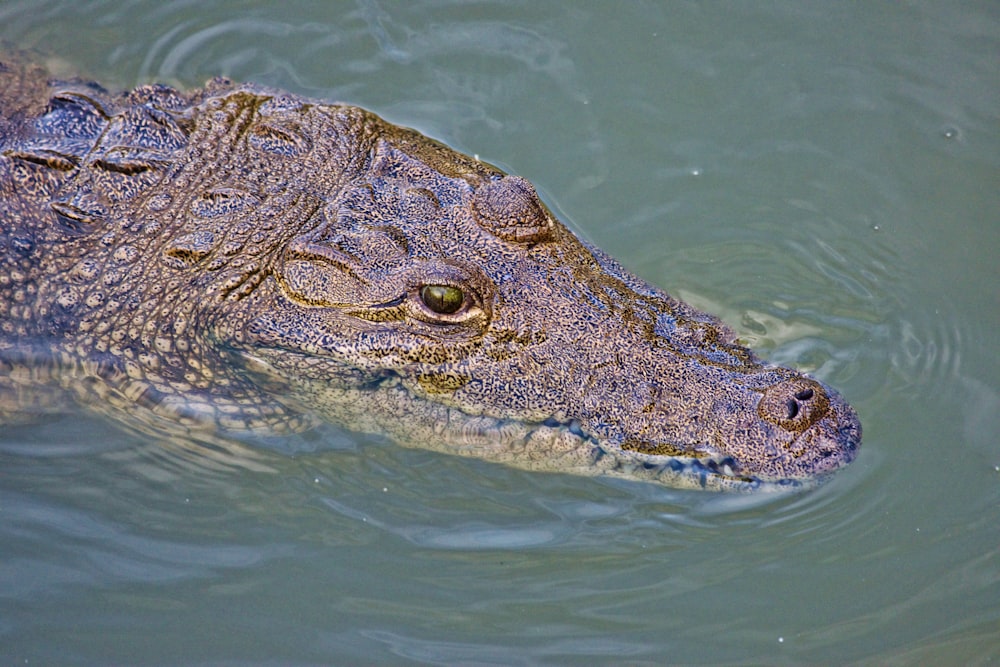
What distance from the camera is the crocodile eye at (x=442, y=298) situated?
326 cm

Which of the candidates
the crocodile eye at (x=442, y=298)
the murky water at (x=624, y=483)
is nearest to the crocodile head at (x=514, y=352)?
the crocodile eye at (x=442, y=298)

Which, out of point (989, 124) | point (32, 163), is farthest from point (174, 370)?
point (989, 124)

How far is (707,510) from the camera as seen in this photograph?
153 inches

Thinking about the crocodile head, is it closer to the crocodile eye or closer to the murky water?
the crocodile eye

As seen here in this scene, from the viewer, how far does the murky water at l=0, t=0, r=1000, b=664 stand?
380 cm

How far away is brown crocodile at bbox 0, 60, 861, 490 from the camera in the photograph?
331cm

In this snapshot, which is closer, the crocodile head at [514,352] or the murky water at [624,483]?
the crocodile head at [514,352]

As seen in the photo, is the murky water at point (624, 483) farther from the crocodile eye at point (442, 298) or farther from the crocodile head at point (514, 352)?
the crocodile eye at point (442, 298)

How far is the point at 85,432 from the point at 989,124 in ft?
17.5

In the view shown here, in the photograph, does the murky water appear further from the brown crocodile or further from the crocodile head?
the crocodile head

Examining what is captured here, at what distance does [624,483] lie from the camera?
391 cm

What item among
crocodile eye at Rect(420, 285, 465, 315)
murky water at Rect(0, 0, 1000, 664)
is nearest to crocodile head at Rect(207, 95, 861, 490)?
crocodile eye at Rect(420, 285, 465, 315)

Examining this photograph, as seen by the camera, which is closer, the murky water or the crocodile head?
the crocodile head

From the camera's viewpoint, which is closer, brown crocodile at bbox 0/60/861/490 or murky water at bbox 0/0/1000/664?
brown crocodile at bbox 0/60/861/490
